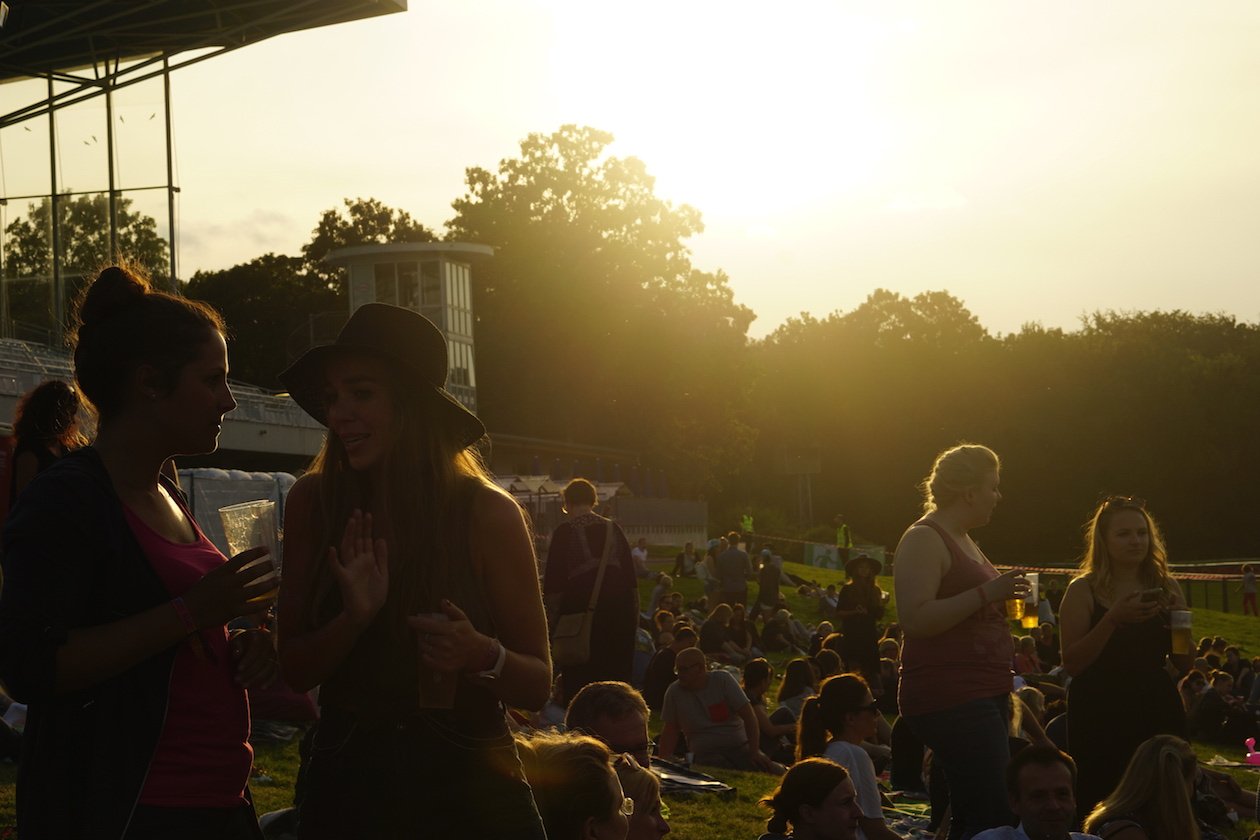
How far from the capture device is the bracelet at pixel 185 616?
3025 millimetres

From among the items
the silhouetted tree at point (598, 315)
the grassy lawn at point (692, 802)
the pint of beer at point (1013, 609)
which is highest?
the silhouetted tree at point (598, 315)

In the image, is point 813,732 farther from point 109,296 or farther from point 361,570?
point 109,296

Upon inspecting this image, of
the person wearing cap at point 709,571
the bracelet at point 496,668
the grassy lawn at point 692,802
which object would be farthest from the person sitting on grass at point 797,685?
the person wearing cap at point 709,571

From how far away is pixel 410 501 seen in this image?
3.20 m

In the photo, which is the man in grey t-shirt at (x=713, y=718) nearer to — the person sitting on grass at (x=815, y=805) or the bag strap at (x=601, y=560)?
the bag strap at (x=601, y=560)

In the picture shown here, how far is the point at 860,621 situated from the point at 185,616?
1377 centimetres

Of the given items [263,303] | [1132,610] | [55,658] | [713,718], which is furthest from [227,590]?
[263,303]

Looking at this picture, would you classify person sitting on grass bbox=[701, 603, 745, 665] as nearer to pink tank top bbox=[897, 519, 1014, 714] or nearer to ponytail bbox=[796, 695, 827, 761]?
ponytail bbox=[796, 695, 827, 761]

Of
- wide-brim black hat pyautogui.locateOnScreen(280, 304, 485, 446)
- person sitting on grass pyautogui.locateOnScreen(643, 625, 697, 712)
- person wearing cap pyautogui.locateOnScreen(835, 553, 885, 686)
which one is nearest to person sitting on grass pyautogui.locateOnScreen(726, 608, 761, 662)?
person wearing cap pyautogui.locateOnScreen(835, 553, 885, 686)

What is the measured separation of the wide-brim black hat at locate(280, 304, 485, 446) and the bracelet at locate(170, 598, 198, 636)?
0.50 m

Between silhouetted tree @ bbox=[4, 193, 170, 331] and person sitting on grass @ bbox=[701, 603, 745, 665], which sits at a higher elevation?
silhouetted tree @ bbox=[4, 193, 170, 331]

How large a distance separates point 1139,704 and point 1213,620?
114 feet

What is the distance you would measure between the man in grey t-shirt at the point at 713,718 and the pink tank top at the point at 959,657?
20.3ft

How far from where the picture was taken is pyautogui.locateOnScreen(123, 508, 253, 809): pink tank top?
10.1ft
